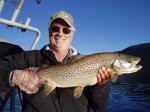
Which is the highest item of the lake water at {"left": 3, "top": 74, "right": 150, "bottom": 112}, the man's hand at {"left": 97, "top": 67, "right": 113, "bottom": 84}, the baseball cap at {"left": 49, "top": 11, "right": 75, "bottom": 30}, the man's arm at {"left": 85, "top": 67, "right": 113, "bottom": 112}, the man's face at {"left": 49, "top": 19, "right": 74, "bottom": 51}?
the baseball cap at {"left": 49, "top": 11, "right": 75, "bottom": 30}

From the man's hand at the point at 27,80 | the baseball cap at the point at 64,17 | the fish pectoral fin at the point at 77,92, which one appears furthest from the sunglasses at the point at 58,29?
the fish pectoral fin at the point at 77,92

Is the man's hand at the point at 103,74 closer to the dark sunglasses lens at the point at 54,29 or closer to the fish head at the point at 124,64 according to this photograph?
the fish head at the point at 124,64

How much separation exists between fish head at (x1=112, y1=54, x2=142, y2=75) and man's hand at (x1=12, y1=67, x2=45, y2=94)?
1515 millimetres

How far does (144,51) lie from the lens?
620 ft

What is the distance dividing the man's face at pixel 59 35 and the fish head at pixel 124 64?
107cm

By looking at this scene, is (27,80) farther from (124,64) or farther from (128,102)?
(128,102)

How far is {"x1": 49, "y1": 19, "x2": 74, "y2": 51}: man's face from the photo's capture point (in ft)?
18.8

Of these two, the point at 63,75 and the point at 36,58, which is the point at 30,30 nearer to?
the point at 36,58

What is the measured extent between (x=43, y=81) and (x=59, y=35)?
3.25 feet

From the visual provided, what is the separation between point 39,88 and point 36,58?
727 millimetres

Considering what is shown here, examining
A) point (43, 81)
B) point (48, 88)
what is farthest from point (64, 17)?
point (48, 88)

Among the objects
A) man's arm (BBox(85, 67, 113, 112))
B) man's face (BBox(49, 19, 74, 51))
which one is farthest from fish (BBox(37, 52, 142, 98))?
man's face (BBox(49, 19, 74, 51))

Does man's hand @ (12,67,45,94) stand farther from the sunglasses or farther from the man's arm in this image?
the man's arm

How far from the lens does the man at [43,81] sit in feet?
A: 16.5
